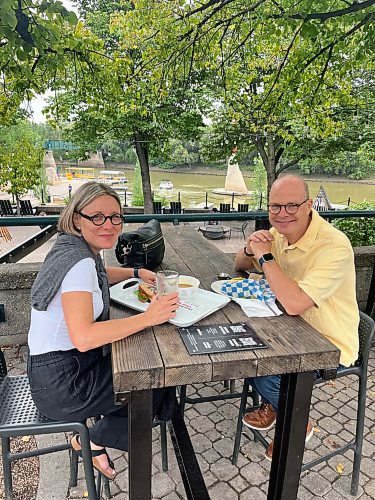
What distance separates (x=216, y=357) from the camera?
115 centimetres

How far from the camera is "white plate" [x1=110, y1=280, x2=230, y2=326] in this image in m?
1.39

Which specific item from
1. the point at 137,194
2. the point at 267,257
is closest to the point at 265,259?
the point at 267,257

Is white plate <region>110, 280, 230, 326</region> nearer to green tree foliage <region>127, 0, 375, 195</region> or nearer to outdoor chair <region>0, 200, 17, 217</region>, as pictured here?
green tree foliage <region>127, 0, 375, 195</region>

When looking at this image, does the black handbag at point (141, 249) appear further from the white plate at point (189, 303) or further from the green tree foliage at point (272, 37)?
the green tree foliage at point (272, 37)

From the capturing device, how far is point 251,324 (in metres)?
1.38

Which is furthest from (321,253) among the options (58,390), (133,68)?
(133,68)

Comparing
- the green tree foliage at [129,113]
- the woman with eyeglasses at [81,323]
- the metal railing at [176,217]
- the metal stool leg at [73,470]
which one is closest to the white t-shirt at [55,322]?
the woman with eyeglasses at [81,323]

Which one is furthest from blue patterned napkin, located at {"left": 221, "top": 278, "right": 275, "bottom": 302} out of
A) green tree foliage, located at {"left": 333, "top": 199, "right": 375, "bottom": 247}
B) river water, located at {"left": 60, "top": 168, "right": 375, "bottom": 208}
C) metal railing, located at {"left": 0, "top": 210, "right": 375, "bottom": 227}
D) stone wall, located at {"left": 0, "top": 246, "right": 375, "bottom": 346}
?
river water, located at {"left": 60, "top": 168, "right": 375, "bottom": 208}

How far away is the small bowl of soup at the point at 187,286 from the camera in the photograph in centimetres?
162

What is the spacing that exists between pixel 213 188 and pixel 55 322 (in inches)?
1301

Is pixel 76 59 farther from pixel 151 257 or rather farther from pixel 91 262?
pixel 91 262

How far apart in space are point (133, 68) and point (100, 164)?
44.0m

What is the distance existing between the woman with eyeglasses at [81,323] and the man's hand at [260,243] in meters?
0.56

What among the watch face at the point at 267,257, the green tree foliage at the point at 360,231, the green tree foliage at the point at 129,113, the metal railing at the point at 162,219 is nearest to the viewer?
the watch face at the point at 267,257
